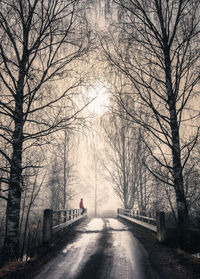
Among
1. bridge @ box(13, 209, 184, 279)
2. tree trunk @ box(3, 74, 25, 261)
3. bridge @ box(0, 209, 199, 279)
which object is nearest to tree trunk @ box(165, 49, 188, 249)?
bridge @ box(0, 209, 199, 279)

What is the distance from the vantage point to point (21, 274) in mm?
4375

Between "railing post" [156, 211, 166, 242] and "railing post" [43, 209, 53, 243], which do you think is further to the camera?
"railing post" [156, 211, 166, 242]

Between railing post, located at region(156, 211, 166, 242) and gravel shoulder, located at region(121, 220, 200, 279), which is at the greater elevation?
railing post, located at region(156, 211, 166, 242)

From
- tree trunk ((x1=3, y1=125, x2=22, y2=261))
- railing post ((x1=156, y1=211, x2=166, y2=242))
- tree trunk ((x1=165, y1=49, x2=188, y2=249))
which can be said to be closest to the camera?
tree trunk ((x1=3, y1=125, x2=22, y2=261))

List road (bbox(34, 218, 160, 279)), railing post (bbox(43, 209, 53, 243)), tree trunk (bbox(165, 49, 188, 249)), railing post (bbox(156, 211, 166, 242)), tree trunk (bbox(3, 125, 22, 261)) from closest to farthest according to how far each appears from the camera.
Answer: road (bbox(34, 218, 160, 279)), tree trunk (bbox(3, 125, 22, 261)), tree trunk (bbox(165, 49, 188, 249)), railing post (bbox(43, 209, 53, 243)), railing post (bbox(156, 211, 166, 242))

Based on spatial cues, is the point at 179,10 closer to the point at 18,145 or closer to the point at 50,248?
the point at 18,145

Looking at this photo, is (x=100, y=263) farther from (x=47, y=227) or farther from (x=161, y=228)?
(x=161, y=228)

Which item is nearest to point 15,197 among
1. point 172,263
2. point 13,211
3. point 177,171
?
point 13,211

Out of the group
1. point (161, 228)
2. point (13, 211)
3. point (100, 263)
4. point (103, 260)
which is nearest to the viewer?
point (100, 263)

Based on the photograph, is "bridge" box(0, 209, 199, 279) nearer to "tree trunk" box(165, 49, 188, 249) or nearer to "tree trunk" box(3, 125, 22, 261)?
"tree trunk" box(3, 125, 22, 261)

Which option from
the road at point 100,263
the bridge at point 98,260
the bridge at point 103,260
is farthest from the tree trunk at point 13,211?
the road at point 100,263

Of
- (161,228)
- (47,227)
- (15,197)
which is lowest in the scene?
(161,228)

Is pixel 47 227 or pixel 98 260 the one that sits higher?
pixel 47 227

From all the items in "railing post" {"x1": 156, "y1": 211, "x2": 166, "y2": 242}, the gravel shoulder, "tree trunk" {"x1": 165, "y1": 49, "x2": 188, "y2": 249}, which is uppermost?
"tree trunk" {"x1": 165, "y1": 49, "x2": 188, "y2": 249}
